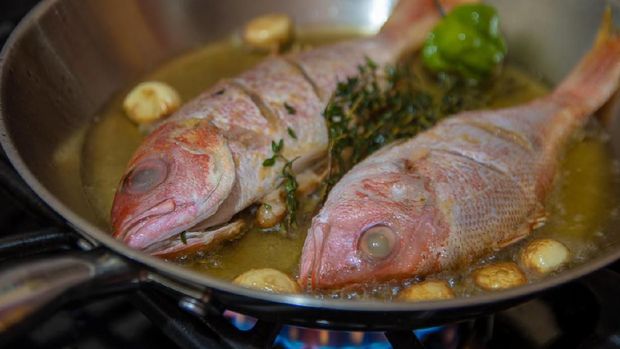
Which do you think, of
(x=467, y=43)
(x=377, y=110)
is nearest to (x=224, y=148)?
(x=377, y=110)

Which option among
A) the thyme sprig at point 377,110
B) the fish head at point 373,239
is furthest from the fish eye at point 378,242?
the thyme sprig at point 377,110

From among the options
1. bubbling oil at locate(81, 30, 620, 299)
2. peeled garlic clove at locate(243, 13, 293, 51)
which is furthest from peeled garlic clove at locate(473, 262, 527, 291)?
peeled garlic clove at locate(243, 13, 293, 51)

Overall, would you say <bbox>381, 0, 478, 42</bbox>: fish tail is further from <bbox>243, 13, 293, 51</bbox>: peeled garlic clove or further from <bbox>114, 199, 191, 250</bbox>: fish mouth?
<bbox>114, 199, 191, 250</bbox>: fish mouth

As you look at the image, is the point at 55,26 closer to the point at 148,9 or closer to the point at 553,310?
the point at 148,9

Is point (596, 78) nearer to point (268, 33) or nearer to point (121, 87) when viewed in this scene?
point (268, 33)

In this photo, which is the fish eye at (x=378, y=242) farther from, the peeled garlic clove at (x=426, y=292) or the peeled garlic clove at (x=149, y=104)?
the peeled garlic clove at (x=149, y=104)

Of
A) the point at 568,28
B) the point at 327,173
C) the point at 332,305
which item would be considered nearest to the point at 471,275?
the point at 327,173

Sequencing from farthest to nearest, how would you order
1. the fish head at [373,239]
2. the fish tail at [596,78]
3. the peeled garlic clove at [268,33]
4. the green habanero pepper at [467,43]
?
1. the peeled garlic clove at [268,33]
2. the green habanero pepper at [467,43]
3. the fish tail at [596,78]
4. the fish head at [373,239]
